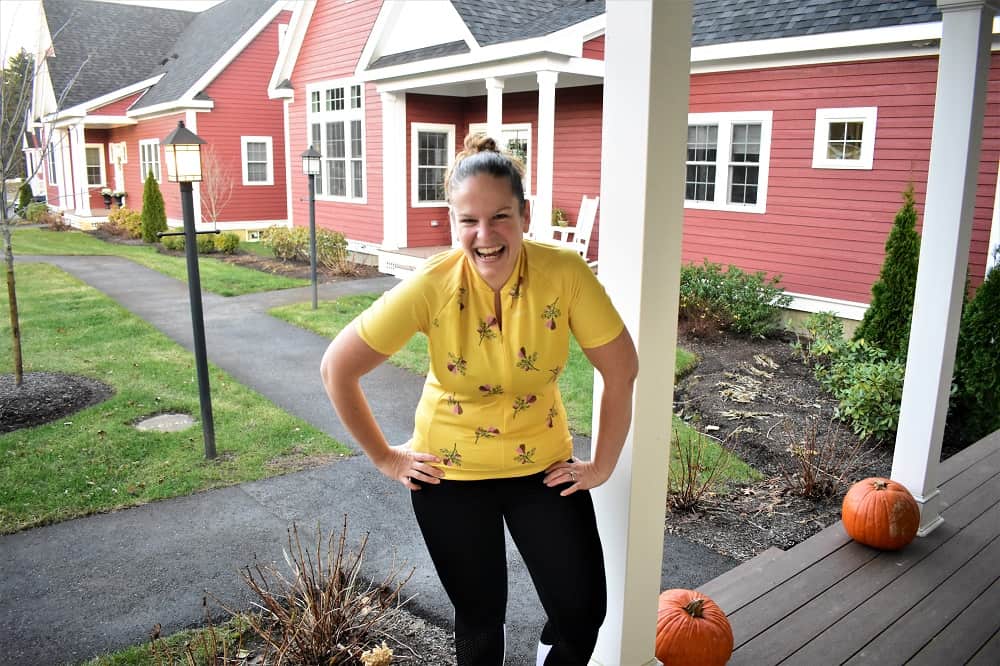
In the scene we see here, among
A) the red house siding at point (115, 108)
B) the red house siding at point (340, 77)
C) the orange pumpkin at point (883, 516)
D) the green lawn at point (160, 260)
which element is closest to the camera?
the orange pumpkin at point (883, 516)

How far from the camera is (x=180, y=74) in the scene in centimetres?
2017

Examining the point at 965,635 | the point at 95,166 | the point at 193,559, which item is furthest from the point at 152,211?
the point at 965,635

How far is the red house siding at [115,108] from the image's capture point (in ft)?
69.2

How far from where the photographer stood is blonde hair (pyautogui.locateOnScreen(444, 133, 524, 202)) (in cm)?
193

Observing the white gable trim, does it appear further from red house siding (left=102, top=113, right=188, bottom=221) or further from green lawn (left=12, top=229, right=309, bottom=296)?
red house siding (left=102, top=113, right=188, bottom=221)

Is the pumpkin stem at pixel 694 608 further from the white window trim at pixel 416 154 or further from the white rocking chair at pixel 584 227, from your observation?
the white window trim at pixel 416 154

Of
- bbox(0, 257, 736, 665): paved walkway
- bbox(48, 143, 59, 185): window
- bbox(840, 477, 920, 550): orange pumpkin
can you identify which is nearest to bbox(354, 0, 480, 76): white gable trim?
bbox(0, 257, 736, 665): paved walkway

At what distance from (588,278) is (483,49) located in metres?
9.45

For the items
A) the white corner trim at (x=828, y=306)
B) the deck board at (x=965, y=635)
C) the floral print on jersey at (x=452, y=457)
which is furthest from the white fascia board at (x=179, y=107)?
the deck board at (x=965, y=635)

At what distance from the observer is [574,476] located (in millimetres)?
2043

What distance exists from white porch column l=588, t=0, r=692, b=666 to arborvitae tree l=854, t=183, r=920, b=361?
226 inches

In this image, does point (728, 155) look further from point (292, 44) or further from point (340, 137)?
point (292, 44)

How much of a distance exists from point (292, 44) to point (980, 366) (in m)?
14.0

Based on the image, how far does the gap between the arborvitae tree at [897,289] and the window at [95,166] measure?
23618 mm
